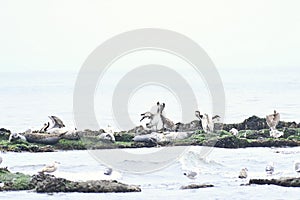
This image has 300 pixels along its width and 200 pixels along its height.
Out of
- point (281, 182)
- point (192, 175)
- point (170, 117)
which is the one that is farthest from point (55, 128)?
point (281, 182)

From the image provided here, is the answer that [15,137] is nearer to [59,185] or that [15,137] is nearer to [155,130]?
[155,130]

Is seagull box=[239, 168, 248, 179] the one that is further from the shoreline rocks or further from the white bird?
the white bird

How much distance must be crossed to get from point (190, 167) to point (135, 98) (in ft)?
16.6

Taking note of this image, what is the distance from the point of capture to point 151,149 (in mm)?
12234

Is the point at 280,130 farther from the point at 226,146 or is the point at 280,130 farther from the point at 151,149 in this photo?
the point at 151,149

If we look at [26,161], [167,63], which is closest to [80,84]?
[167,63]

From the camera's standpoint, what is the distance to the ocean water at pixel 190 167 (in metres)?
9.56

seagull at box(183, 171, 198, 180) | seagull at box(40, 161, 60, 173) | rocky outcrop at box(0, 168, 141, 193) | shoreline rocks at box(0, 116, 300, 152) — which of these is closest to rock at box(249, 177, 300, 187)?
seagull at box(183, 171, 198, 180)

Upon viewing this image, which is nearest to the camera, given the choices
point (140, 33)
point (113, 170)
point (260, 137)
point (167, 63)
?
point (113, 170)

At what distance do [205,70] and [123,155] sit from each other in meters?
3.70

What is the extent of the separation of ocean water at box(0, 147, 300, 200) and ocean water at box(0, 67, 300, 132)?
189 centimetres

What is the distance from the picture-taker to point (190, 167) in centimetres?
1094

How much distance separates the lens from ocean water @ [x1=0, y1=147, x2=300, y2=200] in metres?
9.56

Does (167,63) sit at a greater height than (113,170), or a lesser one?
greater
